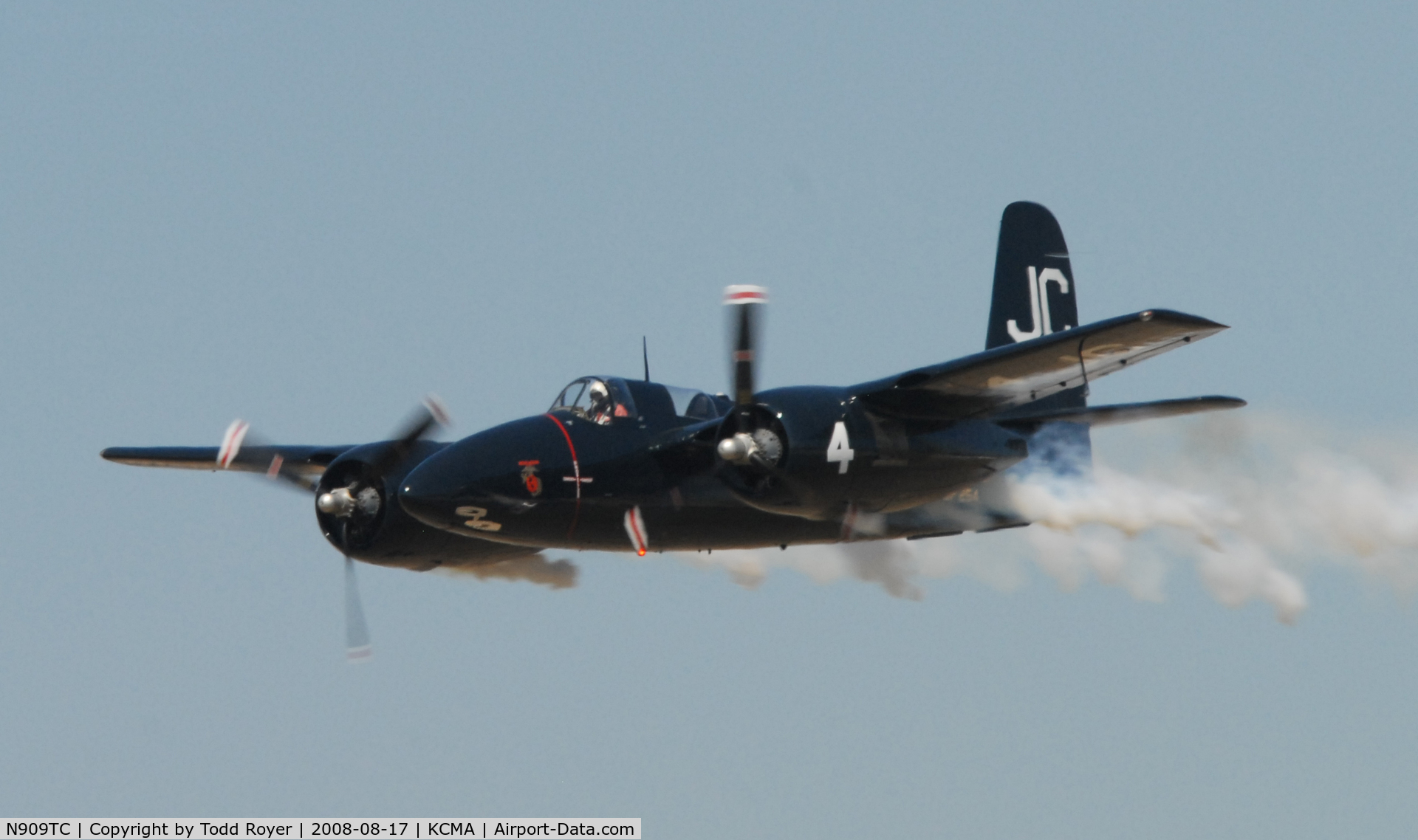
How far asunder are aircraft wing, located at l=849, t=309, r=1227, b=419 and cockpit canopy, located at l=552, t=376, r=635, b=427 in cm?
325

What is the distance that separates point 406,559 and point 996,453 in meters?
9.15

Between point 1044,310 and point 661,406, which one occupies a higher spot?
point 1044,310

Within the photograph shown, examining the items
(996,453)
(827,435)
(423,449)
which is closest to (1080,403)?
(996,453)

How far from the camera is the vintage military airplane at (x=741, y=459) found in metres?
26.3

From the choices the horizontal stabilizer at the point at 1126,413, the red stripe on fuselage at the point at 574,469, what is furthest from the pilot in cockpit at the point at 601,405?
the horizontal stabilizer at the point at 1126,413

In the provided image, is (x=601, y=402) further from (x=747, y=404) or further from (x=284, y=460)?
(x=284, y=460)

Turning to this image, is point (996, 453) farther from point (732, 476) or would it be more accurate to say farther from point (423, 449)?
point (423, 449)

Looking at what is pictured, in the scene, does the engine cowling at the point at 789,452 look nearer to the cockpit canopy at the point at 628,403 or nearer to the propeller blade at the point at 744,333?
the propeller blade at the point at 744,333

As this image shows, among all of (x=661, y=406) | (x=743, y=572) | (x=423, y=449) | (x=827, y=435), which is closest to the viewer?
(x=827, y=435)

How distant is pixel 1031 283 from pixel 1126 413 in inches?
197

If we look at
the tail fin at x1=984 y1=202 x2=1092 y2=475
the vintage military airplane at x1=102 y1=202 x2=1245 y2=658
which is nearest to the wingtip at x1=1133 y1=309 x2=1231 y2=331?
the vintage military airplane at x1=102 y1=202 x2=1245 y2=658

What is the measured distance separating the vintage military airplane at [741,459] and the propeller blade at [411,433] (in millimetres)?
25

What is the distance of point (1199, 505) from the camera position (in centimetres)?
3186

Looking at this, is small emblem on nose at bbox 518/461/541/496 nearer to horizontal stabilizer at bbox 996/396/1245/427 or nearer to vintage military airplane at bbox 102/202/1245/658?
vintage military airplane at bbox 102/202/1245/658
